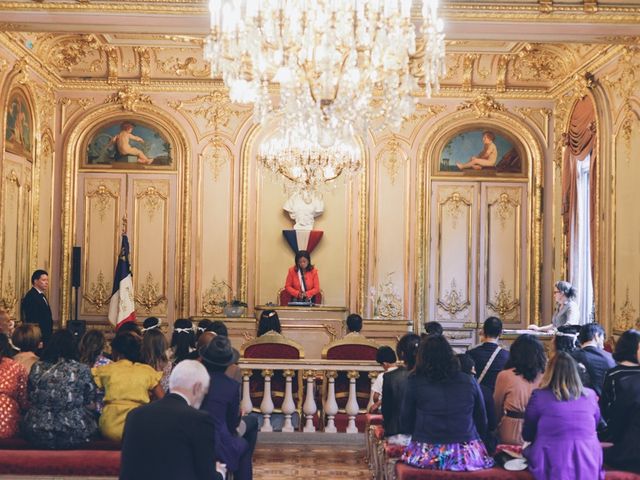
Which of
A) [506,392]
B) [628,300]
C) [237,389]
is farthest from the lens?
[628,300]

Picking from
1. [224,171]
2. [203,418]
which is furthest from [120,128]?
[203,418]

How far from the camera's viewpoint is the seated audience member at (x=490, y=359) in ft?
22.5

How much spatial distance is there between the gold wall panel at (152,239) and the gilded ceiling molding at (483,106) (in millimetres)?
4772

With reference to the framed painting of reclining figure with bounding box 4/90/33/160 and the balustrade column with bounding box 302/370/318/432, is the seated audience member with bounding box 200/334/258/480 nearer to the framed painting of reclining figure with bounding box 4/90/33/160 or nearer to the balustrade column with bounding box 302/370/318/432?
the balustrade column with bounding box 302/370/318/432

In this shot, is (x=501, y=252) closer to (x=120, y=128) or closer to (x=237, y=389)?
(x=120, y=128)

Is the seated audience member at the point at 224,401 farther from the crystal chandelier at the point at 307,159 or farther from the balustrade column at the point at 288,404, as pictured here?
the crystal chandelier at the point at 307,159

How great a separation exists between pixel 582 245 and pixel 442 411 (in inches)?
341

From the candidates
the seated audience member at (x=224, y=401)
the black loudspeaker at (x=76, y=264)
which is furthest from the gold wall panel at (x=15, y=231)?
the seated audience member at (x=224, y=401)

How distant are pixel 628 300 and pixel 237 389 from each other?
272 inches

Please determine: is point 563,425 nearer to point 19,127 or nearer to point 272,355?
point 272,355

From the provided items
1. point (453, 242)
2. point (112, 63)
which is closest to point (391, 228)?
point (453, 242)

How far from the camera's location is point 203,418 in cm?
386

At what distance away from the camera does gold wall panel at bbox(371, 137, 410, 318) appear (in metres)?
14.8

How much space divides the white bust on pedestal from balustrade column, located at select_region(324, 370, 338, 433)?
6.10 m
